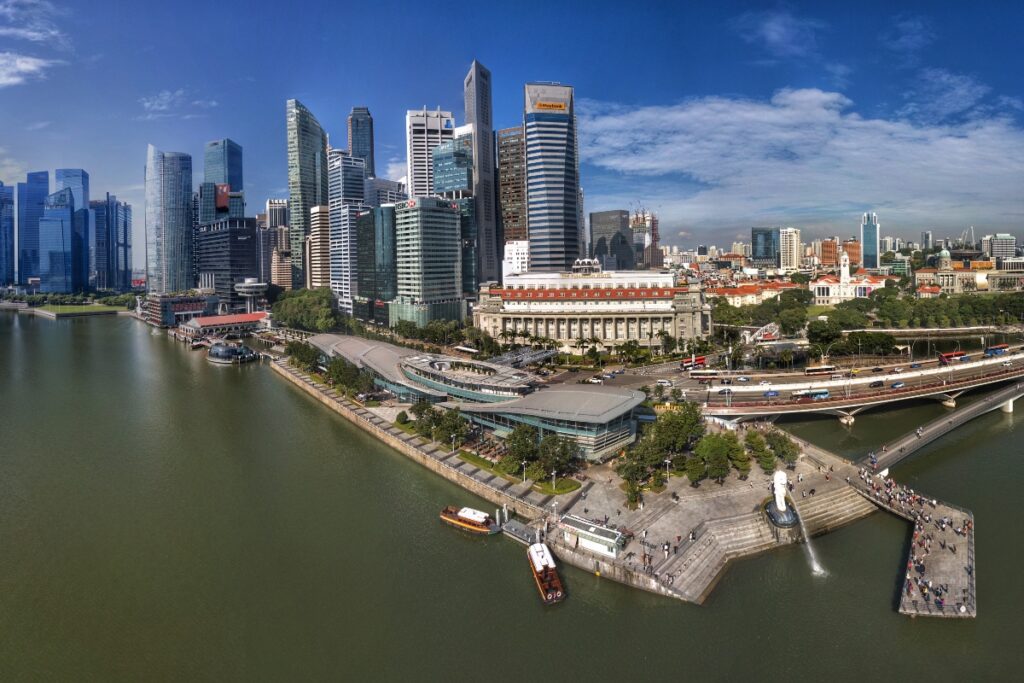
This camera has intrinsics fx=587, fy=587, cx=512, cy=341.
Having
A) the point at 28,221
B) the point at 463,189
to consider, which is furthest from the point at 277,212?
the point at 463,189

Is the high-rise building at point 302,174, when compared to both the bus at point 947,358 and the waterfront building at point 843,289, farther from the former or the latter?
the bus at point 947,358

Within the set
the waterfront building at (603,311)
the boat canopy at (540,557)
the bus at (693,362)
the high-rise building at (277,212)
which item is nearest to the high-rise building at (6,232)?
the high-rise building at (277,212)

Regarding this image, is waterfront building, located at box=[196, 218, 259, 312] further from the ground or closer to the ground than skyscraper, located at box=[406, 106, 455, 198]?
closer to the ground

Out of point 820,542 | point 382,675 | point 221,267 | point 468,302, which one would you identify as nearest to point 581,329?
point 468,302

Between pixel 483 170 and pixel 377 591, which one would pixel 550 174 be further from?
pixel 377 591

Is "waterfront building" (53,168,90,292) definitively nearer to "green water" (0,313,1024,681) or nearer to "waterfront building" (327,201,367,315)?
"waterfront building" (327,201,367,315)

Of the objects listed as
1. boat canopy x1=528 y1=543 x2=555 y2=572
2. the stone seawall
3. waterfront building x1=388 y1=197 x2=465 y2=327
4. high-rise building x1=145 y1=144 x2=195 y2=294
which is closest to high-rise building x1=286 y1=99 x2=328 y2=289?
high-rise building x1=145 y1=144 x2=195 y2=294
